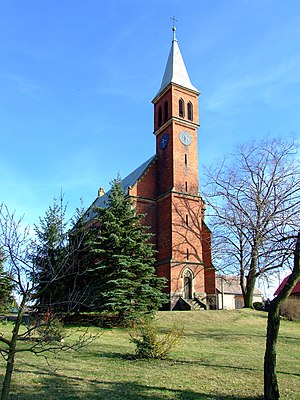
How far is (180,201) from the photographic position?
30.5m

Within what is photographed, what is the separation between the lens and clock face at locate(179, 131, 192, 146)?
32.3 metres

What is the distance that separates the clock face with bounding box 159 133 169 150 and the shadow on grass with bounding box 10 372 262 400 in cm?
2614

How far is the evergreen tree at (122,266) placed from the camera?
19.0 metres

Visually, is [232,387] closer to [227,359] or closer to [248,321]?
[227,359]

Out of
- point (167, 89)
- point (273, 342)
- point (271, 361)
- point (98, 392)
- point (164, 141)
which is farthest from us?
point (167, 89)

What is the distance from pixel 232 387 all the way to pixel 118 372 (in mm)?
2711

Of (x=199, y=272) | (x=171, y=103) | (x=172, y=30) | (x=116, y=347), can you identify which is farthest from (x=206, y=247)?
(x=172, y=30)

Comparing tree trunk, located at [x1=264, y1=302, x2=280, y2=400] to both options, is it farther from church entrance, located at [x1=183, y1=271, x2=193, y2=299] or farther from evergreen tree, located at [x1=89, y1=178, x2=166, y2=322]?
church entrance, located at [x1=183, y1=271, x2=193, y2=299]

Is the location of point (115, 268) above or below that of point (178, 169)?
below

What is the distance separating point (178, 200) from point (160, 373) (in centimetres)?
2171

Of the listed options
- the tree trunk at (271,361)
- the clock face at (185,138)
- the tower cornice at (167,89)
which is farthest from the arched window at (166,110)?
the tree trunk at (271,361)

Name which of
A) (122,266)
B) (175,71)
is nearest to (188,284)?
(122,266)

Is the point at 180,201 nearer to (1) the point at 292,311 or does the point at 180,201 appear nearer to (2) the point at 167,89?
(2) the point at 167,89

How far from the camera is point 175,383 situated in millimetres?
8352
